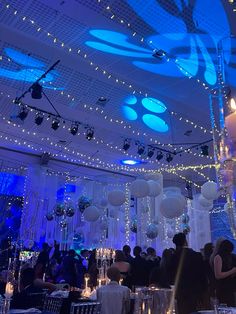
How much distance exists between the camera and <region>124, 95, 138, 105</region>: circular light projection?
6.54 m

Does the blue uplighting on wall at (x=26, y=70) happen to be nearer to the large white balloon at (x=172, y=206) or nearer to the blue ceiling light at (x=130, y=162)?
the large white balloon at (x=172, y=206)

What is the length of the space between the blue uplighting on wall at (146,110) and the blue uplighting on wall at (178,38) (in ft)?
3.52

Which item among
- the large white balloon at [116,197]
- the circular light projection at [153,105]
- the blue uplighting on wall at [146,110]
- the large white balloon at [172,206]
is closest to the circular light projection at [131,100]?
the blue uplighting on wall at [146,110]

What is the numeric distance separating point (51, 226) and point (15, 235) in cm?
99

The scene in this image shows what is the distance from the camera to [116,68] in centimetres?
561

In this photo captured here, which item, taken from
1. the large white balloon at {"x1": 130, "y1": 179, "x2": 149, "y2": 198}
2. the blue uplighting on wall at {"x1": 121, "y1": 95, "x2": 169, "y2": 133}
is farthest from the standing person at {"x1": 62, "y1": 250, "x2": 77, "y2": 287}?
the blue uplighting on wall at {"x1": 121, "y1": 95, "x2": 169, "y2": 133}

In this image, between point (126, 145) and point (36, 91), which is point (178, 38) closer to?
point (36, 91)

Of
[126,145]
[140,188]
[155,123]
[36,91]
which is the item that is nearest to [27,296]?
[36,91]

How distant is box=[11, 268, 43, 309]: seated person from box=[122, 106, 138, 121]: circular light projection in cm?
404

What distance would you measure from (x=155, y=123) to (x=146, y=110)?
0.63 m

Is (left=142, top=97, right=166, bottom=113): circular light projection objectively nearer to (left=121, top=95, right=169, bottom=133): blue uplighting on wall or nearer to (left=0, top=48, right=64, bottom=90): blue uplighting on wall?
(left=121, top=95, right=169, bottom=133): blue uplighting on wall

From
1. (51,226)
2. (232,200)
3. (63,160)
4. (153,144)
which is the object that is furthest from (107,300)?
(63,160)

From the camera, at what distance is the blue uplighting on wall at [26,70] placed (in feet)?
17.3

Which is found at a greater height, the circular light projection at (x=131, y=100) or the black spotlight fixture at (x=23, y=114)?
the circular light projection at (x=131, y=100)
